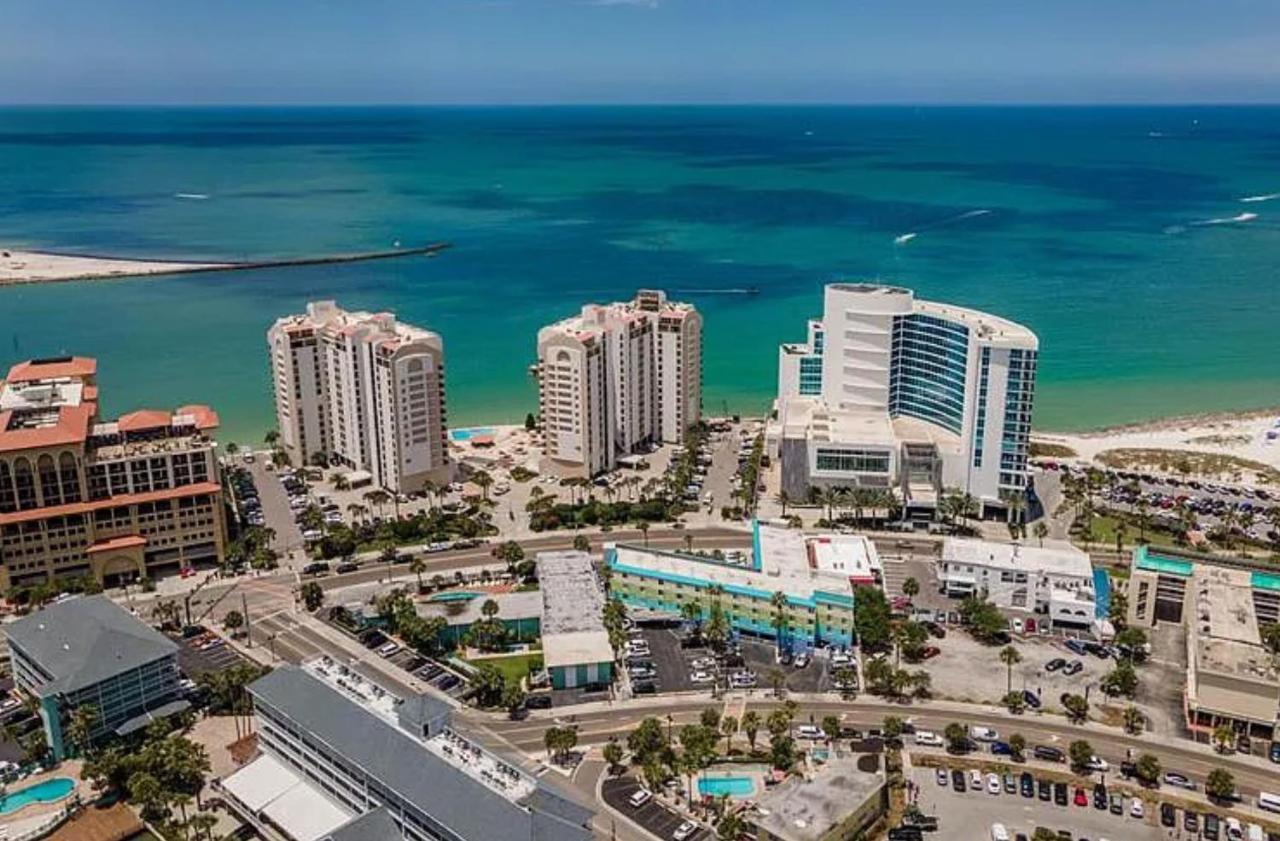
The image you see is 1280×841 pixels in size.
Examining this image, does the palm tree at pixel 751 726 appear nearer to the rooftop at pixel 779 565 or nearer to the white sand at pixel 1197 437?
the rooftop at pixel 779 565

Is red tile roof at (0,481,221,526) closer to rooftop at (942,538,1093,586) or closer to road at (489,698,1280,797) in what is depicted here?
road at (489,698,1280,797)

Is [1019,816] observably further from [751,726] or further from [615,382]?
[615,382]

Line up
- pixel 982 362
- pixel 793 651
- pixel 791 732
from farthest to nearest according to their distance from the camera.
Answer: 1. pixel 982 362
2. pixel 793 651
3. pixel 791 732

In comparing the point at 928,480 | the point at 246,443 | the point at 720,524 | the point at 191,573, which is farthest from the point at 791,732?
the point at 246,443

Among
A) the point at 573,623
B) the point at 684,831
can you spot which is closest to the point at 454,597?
the point at 573,623

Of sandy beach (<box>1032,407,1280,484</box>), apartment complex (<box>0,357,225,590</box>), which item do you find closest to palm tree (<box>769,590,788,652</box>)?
apartment complex (<box>0,357,225,590</box>)

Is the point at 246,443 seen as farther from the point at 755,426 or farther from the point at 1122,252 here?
the point at 1122,252

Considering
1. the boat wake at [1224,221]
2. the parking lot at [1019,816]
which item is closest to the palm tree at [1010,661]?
the parking lot at [1019,816]
